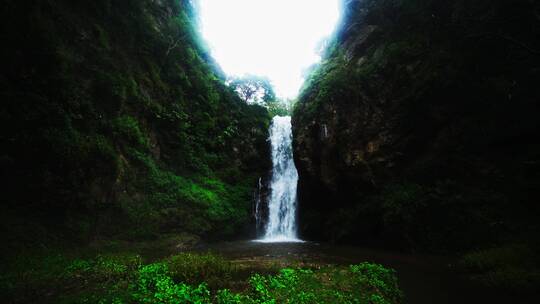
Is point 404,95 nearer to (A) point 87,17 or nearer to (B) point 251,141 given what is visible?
(B) point 251,141

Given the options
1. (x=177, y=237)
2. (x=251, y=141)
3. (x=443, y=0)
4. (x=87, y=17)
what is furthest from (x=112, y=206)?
(x=443, y=0)

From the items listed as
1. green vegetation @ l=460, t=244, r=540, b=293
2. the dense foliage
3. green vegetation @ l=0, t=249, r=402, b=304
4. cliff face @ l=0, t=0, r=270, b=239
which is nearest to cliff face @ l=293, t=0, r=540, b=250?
the dense foliage

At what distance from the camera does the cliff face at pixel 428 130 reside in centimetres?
909

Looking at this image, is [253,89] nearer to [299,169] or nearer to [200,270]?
[299,169]

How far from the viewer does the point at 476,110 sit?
36.0ft

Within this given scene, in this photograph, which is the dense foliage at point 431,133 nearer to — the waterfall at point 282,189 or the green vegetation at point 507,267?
the green vegetation at point 507,267

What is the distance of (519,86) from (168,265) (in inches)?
469

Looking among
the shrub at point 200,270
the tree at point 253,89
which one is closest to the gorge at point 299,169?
the shrub at point 200,270

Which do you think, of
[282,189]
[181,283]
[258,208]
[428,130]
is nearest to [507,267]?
[428,130]

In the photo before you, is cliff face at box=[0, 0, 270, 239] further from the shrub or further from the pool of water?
the pool of water

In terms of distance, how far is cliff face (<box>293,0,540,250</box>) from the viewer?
9.09 m

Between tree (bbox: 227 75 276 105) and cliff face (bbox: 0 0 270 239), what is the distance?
4712mm

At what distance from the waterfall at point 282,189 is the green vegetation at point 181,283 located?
10.6 meters

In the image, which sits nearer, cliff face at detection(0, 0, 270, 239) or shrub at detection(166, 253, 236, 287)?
shrub at detection(166, 253, 236, 287)
